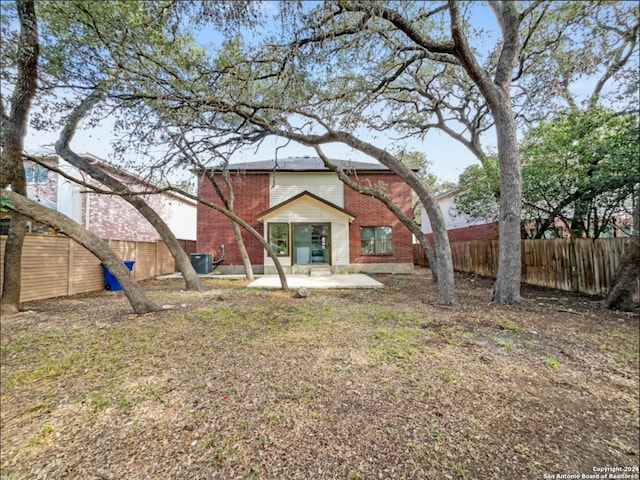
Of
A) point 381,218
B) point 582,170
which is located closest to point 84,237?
point 381,218

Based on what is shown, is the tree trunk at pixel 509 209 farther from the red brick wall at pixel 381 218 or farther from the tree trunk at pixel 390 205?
the red brick wall at pixel 381 218

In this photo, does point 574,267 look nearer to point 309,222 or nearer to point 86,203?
point 309,222

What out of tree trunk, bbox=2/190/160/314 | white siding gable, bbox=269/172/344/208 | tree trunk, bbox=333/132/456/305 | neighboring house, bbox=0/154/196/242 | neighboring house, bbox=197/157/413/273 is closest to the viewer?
tree trunk, bbox=2/190/160/314

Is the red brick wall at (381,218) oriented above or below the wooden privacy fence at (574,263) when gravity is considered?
above

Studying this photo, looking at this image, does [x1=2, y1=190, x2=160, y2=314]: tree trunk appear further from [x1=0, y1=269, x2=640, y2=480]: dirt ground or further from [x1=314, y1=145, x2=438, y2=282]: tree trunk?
[x1=314, y1=145, x2=438, y2=282]: tree trunk

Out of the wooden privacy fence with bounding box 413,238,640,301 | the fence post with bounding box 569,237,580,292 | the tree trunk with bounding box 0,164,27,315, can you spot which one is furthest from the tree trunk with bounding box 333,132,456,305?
the tree trunk with bounding box 0,164,27,315

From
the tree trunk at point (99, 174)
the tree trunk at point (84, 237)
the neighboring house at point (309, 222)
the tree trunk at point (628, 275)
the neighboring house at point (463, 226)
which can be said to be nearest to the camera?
the tree trunk at point (84, 237)

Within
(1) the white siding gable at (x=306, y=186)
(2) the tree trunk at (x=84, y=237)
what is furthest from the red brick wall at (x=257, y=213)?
(2) the tree trunk at (x=84, y=237)

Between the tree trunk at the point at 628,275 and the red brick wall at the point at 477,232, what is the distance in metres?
8.63

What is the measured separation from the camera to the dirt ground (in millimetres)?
1949

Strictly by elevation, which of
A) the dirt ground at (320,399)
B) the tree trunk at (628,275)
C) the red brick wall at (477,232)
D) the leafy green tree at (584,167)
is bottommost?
the dirt ground at (320,399)

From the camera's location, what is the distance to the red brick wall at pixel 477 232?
14.9 metres

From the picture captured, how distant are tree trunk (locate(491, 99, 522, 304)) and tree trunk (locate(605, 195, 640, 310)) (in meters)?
1.72

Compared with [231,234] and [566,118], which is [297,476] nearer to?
[566,118]
